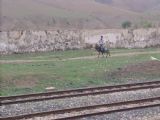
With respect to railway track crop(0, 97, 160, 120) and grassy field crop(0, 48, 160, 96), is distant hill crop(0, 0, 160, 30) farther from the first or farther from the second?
railway track crop(0, 97, 160, 120)

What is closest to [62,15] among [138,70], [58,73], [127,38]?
[127,38]

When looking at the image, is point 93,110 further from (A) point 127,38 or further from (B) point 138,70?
(A) point 127,38

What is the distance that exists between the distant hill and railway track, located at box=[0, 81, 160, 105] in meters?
46.7

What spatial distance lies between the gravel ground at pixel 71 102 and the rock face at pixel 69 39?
57.9ft

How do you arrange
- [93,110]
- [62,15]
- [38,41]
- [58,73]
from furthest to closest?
1. [62,15]
2. [38,41]
3. [58,73]
4. [93,110]

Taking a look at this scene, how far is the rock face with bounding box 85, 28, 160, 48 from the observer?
135 feet

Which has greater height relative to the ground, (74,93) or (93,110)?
(74,93)

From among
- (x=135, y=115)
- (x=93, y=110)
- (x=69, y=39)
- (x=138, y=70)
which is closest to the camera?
(x=135, y=115)

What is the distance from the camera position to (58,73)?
2645cm

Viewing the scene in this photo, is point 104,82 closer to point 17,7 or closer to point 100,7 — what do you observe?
point 17,7

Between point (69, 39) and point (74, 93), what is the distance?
19604mm

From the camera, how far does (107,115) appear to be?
16.6 metres

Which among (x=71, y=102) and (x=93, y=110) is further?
(x=71, y=102)

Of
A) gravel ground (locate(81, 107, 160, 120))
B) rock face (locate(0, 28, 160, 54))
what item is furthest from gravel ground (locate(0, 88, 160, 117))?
rock face (locate(0, 28, 160, 54))
